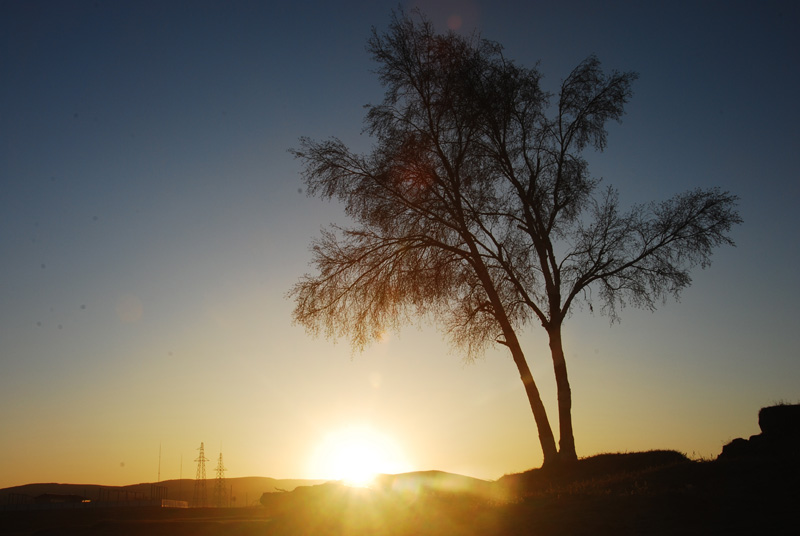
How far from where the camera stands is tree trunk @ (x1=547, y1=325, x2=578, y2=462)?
1717cm

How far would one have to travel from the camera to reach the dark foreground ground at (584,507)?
29.6 ft

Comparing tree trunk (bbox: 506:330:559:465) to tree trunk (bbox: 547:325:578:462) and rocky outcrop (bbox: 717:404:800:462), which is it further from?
rocky outcrop (bbox: 717:404:800:462)

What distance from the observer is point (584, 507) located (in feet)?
34.4

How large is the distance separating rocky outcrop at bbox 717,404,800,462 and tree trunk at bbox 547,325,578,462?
4.04 m

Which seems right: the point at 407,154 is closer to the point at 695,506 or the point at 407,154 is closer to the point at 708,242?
the point at 708,242

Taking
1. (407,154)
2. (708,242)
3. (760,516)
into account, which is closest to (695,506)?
(760,516)

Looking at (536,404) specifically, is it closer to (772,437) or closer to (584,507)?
(772,437)

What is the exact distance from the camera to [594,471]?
16.1 meters

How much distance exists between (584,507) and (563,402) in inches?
280

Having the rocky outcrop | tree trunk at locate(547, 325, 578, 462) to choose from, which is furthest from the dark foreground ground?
the rocky outcrop

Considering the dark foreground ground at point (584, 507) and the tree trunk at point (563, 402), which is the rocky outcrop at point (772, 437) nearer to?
the dark foreground ground at point (584, 507)

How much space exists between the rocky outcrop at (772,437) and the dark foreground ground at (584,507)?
1.63m

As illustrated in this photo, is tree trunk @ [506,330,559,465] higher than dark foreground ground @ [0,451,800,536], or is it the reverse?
tree trunk @ [506,330,559,465]

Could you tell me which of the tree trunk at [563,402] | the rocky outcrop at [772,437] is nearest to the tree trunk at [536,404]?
the tree trunk at [563,402]
